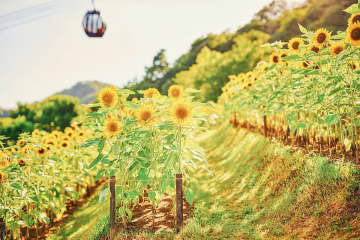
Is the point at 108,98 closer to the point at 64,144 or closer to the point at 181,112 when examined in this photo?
the point at 181,112

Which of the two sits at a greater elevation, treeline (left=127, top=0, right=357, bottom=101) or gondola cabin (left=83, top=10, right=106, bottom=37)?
treeline (left=127, top=0, right=357, bottom=101)

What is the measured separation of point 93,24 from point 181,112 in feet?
8.56

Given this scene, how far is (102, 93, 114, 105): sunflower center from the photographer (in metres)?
2.16

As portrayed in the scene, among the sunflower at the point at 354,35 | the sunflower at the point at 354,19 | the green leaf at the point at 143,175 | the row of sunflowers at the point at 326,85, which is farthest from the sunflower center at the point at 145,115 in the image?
the sunflower at the point at 354,19

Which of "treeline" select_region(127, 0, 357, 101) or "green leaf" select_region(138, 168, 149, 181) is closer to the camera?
"green leaf" select_region(138, 168, 149, 181)

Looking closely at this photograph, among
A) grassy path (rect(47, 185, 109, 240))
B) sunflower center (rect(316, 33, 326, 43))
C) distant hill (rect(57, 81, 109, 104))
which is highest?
distant hill (rect(57, 81, 109, 104))

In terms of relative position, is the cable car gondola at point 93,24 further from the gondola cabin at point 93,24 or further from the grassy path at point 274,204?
the grassy path at point 274,204

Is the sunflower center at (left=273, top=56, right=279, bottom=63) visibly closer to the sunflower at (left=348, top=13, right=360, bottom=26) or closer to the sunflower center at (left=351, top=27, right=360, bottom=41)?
the sunflower at (left=348, top=13, right=360, bottom=26)

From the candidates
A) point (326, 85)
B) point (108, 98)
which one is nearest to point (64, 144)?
point (108, 98)

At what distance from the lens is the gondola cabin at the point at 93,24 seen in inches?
153

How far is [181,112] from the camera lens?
6.70 feet

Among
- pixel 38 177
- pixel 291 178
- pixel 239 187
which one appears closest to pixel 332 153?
pixel 291 178

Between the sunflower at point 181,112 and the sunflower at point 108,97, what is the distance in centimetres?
50

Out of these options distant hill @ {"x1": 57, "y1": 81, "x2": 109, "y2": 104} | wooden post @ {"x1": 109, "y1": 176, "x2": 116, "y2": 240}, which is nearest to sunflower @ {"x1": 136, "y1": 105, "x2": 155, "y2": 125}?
wooden post @ {"x1": 109, "y1": 176, "x2": 116, "y2": 240}
